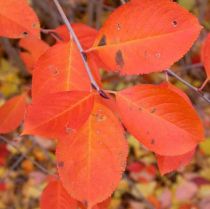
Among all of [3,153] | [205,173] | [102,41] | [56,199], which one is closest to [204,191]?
[205,173]

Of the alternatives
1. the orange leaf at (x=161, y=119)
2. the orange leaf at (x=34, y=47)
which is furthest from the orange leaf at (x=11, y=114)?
the orange leaf at (x=161, y=119)

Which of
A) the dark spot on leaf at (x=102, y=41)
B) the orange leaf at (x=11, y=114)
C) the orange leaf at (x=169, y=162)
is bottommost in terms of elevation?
the orange leaf at (x=11, y=114)

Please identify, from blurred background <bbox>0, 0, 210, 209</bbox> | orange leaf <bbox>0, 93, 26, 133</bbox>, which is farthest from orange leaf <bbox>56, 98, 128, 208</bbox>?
blurred background <bbox>0, 0, 210, 209</bbox>

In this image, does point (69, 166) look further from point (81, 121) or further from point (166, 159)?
point (166, 159)

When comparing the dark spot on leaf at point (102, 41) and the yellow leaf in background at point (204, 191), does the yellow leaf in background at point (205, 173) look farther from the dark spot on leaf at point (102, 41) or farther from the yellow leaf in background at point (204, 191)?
the dark spot on leaf at point (102, 41)

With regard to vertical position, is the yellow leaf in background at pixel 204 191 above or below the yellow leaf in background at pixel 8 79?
below

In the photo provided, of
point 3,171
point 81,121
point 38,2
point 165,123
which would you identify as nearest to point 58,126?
point 81,121

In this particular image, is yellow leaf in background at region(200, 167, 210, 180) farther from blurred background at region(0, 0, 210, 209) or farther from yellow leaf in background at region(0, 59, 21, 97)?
yellow leaf in background at region(0, 59, 21, 97)
